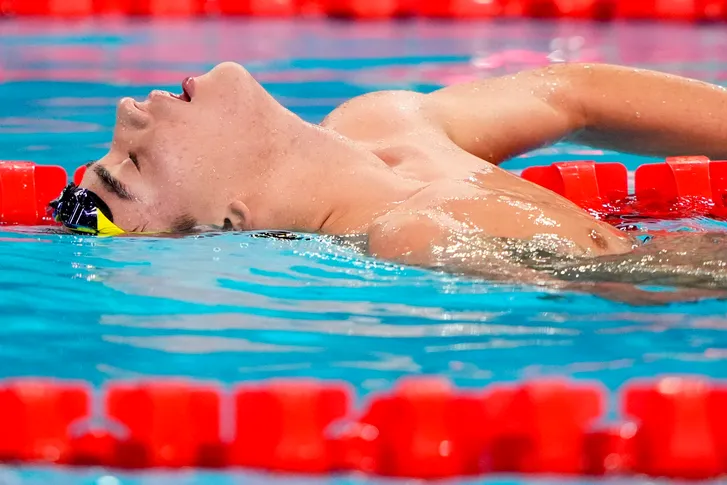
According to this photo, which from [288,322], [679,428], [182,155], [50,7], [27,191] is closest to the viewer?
[679,428]

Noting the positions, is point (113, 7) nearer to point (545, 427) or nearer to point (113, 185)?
point (113, 185)

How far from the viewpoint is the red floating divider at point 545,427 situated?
166 centimetres

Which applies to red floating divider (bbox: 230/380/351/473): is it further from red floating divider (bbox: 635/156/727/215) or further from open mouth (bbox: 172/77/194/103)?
red floating divider (bbox: 635/156/727/215)

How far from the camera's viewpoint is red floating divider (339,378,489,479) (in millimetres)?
1657

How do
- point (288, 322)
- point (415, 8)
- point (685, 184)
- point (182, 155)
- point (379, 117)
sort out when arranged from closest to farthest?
point (288, 322)
point (182, 155)
point (379, 117)
point (685, 184)
point (415, 8)

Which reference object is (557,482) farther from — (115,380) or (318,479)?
(115,380)

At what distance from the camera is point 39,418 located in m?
1.73

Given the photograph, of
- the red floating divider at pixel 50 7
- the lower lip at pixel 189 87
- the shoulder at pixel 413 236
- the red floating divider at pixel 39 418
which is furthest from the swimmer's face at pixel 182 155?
the red floating divider at pixel 50 7

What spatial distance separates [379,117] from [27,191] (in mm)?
1053

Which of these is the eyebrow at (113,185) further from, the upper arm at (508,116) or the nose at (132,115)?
the upper arm at (508,116)

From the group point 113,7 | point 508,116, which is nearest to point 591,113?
point 508,116

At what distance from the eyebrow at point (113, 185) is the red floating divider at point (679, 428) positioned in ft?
4.27

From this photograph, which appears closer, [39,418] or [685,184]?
[39,418]

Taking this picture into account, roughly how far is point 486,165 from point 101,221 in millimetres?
909
